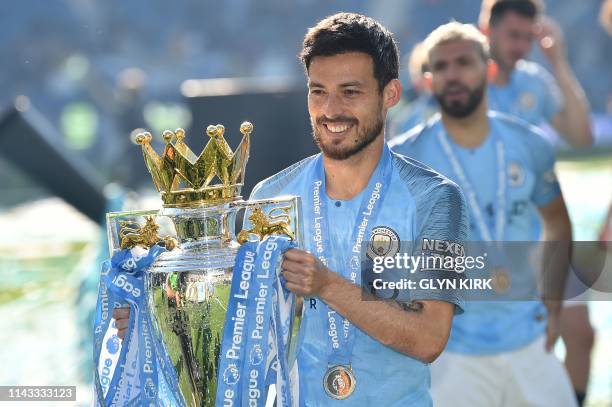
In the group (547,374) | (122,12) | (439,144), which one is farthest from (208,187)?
(122,12)

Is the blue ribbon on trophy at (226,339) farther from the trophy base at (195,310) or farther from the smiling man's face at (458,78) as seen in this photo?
the smiling man's face at (458,78)

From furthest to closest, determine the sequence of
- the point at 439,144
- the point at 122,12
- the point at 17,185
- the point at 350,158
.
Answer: the point at 122,12 < the point at 17,185 < the point at 439,144 < the point at 350,158

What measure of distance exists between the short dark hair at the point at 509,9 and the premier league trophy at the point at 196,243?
4631mm

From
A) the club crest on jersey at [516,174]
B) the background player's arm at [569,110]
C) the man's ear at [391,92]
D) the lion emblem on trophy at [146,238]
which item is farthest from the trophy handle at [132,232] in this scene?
the background player's arm at [569,110]

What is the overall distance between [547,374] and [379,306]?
2573 mm

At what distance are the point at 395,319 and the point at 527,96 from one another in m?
4.63

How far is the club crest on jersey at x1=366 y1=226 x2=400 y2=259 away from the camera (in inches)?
129

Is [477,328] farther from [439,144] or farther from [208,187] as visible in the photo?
[208,187]

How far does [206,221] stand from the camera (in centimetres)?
304

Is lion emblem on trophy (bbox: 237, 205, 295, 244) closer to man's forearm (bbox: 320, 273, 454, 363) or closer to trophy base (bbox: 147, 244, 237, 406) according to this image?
trophy base (bbox: 147, 244, 237, 406)

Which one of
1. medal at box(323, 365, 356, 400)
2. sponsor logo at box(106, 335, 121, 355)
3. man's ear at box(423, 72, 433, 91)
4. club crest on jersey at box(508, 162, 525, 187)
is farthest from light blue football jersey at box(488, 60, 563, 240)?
sponsor logo at box(106, 335, 121, 355)

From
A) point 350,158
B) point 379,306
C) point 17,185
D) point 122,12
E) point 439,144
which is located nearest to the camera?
point 379,306

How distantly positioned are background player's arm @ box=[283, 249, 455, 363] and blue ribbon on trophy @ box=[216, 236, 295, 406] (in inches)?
2.4

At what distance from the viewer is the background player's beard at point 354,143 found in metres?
3.24
